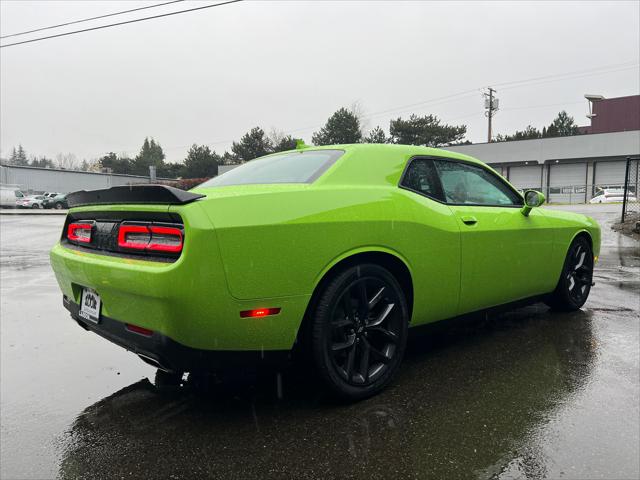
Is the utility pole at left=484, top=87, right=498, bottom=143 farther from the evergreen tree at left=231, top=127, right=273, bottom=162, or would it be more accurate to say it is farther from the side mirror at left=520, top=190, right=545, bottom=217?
the side mirror at left=520, top=190, right=545, bottom=217

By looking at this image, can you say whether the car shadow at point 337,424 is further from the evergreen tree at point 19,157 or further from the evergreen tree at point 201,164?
the evergreen tree at point 19,157

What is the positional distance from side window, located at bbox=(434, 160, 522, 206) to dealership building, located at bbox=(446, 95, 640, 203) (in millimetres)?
40759

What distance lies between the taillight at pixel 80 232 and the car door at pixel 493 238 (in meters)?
2.22

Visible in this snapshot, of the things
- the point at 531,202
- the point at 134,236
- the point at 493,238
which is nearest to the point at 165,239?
the point at 134,236

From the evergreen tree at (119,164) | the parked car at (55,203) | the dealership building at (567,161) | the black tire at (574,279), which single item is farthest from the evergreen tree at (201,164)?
the black tire at (574,279)

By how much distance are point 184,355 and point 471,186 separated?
236cm

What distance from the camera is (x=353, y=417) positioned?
2438 millimetres

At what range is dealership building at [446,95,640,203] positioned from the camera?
129 ft

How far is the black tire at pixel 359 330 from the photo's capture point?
2.44 metres

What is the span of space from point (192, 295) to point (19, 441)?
1.16 metres

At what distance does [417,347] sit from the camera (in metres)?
3.58

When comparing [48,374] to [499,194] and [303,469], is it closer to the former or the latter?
[303,469]

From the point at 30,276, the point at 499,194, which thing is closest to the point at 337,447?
the point at 499,194

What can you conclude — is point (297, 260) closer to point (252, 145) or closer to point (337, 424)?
point (337, 424)
